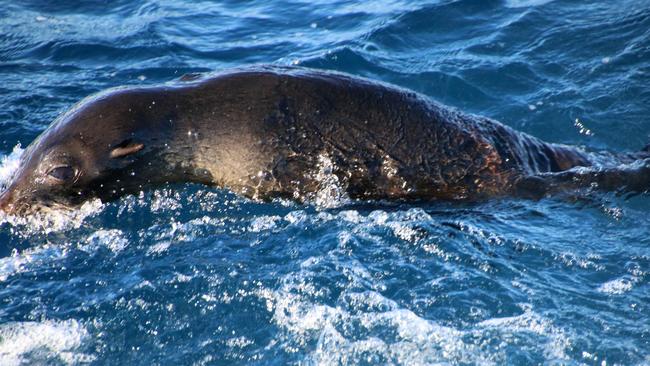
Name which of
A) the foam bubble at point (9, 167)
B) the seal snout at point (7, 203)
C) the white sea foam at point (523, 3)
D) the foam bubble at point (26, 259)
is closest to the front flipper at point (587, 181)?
the foam bubble at point (26, 259)

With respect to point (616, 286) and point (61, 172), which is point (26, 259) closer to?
point (61, 172)

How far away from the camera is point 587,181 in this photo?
271 inches

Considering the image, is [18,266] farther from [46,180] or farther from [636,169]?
[636,169]

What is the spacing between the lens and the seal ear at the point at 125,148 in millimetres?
6484

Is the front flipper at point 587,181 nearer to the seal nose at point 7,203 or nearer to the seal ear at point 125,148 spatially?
the seal ear at point 125,148

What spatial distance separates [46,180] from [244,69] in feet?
5.90

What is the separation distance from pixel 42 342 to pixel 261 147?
2143 mm

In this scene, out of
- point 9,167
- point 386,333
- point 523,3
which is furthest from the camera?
point 523,3

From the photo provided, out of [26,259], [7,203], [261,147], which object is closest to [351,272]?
[261,147]

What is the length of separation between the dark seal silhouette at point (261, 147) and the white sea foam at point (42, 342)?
1.28 meters

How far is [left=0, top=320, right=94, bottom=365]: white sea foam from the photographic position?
536 centimetres

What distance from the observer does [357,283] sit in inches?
229

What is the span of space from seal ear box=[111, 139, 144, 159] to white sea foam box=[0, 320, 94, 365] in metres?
1.43

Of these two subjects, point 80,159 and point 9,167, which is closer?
point 80,159
